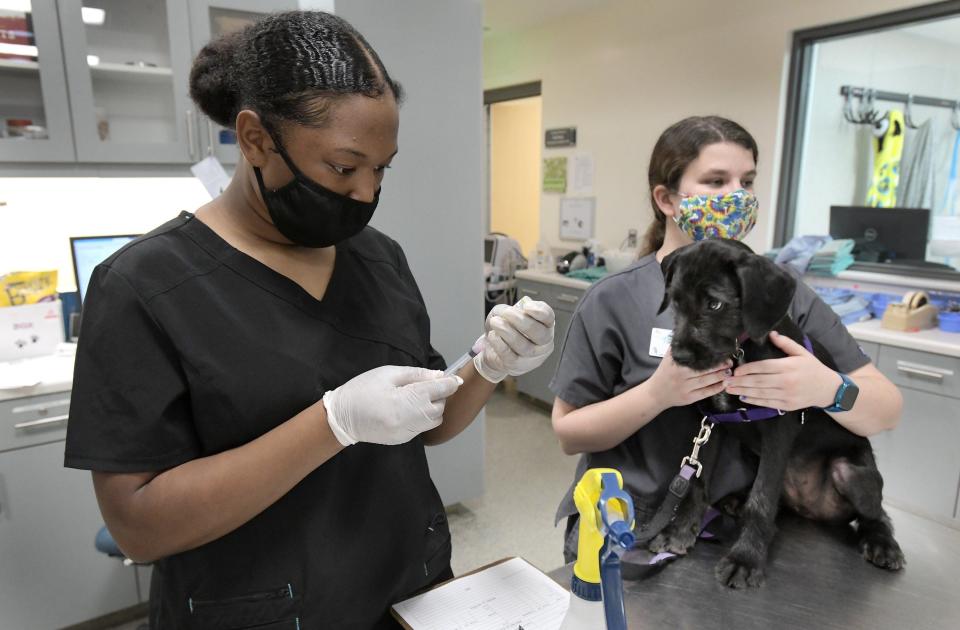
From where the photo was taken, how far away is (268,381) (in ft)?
2.80

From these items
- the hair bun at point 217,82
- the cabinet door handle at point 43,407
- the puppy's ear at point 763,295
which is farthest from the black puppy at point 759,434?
the cabinet door handle at point 43,407

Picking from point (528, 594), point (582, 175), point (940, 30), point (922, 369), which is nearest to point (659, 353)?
point (528, 594)

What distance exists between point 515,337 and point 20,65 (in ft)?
7.60

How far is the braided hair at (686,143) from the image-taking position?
1282 millimetres

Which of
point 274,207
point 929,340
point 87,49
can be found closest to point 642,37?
point 929,340

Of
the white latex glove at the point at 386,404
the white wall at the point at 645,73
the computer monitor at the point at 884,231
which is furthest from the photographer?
the white wall at the point at 645,73

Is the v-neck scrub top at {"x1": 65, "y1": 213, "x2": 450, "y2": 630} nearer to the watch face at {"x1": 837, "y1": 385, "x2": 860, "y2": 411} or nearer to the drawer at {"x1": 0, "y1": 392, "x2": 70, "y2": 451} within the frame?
the watch face at {"x1": 837, "y1": 385, "x2": 860, "y2": 411}

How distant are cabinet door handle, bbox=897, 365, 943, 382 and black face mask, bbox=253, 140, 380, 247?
9.21ft

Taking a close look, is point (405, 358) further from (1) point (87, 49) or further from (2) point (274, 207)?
(1) point (87, 49)

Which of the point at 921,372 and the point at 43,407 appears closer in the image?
the point at 43,407

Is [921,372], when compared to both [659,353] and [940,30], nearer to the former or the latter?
[940,30]

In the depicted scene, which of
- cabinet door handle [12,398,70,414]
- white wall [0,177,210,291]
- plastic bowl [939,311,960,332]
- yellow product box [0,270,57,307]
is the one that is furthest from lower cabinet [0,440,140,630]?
plastic bowl [939,311,960,332]

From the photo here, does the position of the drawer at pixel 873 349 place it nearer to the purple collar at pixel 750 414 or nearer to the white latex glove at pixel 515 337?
the purple collar at pixel 750 414

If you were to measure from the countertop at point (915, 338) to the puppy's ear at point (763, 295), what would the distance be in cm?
215
